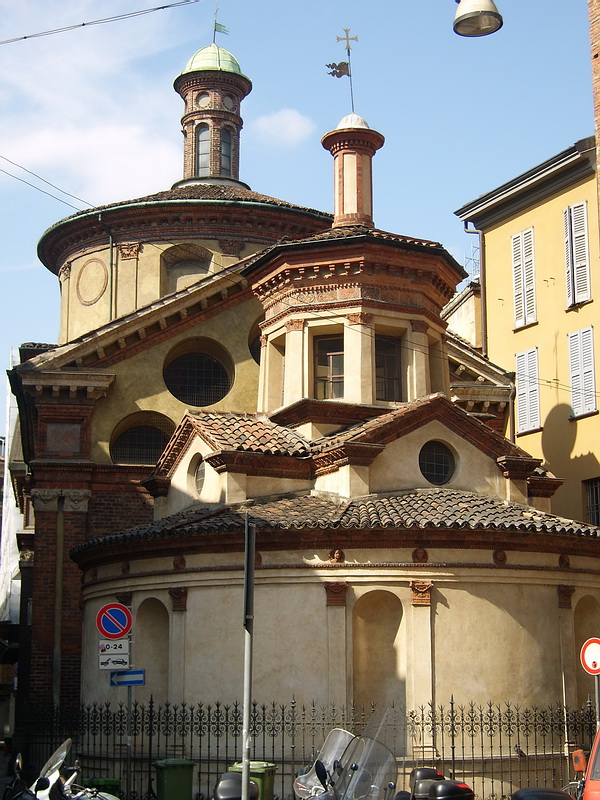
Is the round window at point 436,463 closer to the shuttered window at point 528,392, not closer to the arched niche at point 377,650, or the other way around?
the arched niche at point 377,650

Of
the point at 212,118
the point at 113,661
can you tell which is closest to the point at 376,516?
the point at 113,661

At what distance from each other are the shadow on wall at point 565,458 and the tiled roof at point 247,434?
8.30m

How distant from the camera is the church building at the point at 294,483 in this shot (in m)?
21.5

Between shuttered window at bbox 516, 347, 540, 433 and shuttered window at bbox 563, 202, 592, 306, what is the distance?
219 cm

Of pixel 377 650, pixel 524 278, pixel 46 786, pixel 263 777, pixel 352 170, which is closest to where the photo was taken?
pixel 46 786

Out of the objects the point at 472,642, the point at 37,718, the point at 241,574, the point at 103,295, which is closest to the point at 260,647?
the point at 241,574

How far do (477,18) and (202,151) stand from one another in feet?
77.5

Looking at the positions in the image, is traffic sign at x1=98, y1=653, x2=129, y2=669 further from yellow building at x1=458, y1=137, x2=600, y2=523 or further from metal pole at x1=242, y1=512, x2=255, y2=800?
yellow building at x1=458, y1=137, x2=600, y2=523

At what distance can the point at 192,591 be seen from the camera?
73.4ft

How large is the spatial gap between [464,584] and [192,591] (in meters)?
5.06

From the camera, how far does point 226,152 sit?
37.8 meters

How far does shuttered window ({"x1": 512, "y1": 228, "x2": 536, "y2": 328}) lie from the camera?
103 feet

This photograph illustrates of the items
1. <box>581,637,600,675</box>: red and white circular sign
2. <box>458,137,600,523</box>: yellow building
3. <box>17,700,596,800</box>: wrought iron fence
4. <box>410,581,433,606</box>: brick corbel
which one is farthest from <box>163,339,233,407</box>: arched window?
<box>581,637,600,675</box>: red and white circular sign

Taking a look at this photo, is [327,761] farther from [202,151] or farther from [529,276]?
[202,151]
